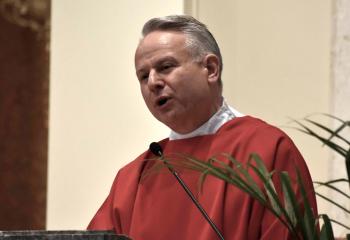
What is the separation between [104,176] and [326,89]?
130 cm

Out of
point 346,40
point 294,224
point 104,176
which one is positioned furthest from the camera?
point 104,176

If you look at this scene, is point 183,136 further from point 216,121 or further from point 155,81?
point 155,81

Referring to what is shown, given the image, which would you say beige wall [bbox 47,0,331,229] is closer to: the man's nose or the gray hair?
the gray hair

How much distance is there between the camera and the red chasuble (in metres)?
3.34

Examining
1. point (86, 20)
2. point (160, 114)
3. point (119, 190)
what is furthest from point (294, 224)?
point (86, 20)

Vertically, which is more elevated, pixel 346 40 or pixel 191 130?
pixel 346 40

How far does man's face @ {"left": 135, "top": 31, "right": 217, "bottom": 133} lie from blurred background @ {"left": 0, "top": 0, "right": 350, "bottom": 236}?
4.04ft

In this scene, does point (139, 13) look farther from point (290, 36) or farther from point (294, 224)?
point (294, 224)

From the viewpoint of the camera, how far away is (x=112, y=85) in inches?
207

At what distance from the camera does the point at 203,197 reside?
3.55m

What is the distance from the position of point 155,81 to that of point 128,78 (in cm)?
158

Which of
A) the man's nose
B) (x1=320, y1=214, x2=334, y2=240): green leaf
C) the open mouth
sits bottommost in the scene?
(x1=320, y1=214, x2=334, y2=240): green leaf

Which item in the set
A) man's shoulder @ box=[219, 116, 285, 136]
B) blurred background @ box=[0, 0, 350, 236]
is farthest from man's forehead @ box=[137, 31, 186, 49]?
blurred background @ box=[0, 0, 350, 236]

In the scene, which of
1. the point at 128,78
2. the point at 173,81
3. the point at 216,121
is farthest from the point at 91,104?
the point at 173,81
